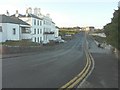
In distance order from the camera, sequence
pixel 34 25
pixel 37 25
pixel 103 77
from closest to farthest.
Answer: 1. pixel 103 77
2. pixel 34 25
3. pixel 37 25

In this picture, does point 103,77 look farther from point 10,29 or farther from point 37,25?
point 37,25

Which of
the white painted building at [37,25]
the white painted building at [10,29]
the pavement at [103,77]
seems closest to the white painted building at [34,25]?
the white painted building at [37,25]

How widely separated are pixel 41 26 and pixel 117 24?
70104mm

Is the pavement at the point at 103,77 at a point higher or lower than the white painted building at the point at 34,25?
lower

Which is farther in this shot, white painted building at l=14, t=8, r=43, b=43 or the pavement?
white painted building at l=14, t=8, r=43, b=43

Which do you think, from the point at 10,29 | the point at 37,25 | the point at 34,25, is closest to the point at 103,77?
the point at 10,29

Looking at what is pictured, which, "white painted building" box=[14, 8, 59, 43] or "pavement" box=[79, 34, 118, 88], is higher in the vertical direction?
"white painted building" box=[14, 8, 59, 43]

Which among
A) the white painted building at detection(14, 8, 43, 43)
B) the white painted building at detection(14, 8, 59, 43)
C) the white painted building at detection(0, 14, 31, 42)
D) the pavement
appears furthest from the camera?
the white painted building at detection(14, 8, 59, 43)

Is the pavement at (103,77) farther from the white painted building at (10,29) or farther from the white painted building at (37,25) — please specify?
the white painted building at (37,25)

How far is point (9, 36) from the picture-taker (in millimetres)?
69250

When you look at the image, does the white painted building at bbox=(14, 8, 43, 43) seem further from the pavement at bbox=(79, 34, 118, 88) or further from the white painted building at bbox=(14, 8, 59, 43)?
the pavement at bbox=(79, 34, 118, 88)

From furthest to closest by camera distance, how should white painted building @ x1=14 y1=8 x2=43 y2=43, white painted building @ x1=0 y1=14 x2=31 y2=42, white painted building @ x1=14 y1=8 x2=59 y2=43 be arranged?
white painted building @ x1=14 y1=8 x2=59 y2=43
white painted building @ x1=14 y1=8 x2=43 y2=43
white painted building @ x1=0 y1=14 x2=31 y2=42

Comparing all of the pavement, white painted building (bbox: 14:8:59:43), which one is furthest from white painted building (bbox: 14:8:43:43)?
the pavement

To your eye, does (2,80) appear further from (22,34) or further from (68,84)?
(22,34)
